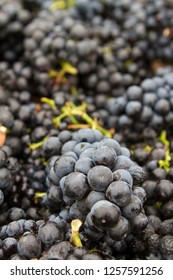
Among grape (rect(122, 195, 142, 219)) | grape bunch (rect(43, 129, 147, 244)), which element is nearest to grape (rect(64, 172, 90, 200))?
grape bunch (rect(43, 129, 147, 244))

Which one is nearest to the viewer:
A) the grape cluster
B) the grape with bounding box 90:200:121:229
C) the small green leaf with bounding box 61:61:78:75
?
the grape with bounding box 90:200:121:229

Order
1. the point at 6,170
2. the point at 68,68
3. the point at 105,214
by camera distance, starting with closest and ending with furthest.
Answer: the point at 105,214 < the point at 6,170 < the point at 68,68

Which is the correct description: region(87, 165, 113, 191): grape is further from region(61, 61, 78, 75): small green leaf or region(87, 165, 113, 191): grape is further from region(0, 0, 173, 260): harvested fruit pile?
region(61, 61, 78, 75): small green leaf

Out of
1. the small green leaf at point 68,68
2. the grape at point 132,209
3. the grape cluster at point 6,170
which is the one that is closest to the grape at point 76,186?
the grape at point 132,209

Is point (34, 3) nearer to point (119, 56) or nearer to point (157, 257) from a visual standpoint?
point (119, 56)

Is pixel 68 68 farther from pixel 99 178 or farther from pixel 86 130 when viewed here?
pixel 99 178

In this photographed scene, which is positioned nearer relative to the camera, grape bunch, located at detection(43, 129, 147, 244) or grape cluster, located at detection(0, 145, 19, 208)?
grape bunch, located at detection(43, 129, 147, 244)

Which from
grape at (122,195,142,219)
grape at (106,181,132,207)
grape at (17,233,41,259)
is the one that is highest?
grape at (106,181,132,207)

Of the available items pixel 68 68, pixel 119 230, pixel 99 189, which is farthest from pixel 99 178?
pixel 68 68

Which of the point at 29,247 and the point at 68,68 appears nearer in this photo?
the point at 29,247
